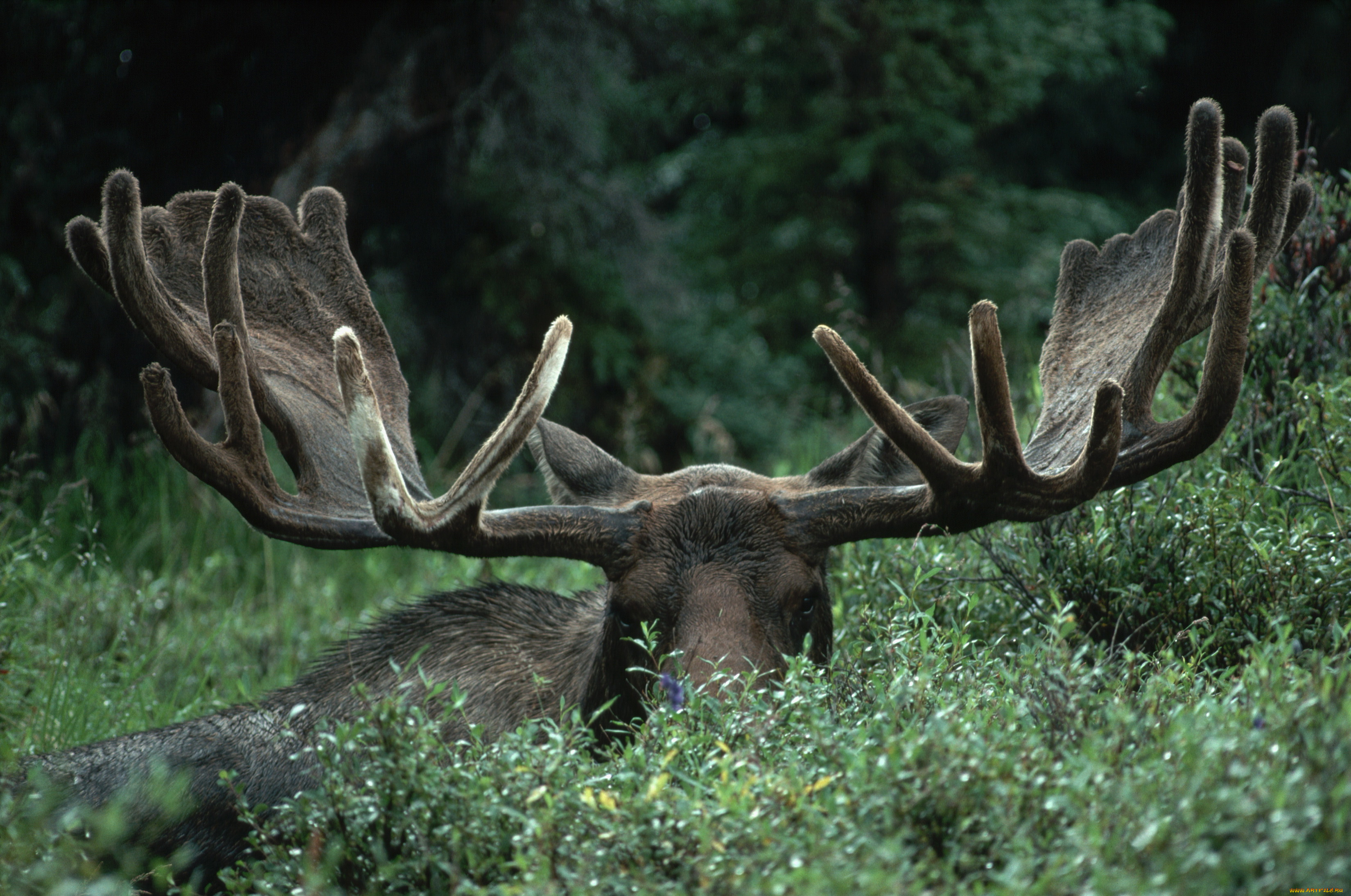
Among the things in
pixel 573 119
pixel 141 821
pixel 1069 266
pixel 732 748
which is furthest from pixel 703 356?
pixel 732 748

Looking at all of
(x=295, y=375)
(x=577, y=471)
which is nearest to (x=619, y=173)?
(x=295, y=375)

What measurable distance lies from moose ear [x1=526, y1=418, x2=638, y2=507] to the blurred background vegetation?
86.9 inches

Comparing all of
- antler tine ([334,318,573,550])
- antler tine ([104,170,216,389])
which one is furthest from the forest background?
antler tine ([104,170,216,389])

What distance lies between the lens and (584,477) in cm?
402

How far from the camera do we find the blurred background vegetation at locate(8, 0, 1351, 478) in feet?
26.0

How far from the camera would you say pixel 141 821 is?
139 inches

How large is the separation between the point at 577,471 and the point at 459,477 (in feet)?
3.34

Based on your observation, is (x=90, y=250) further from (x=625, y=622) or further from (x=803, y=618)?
(x=803, y=618)

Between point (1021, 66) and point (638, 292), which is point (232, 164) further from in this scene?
point (1021, 66)

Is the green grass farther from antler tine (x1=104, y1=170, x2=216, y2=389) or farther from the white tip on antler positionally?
antler tine (x1=104, y1=170, x2=216, y2=389)

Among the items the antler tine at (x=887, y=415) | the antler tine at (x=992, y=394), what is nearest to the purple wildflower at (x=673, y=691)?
the antler tine at (x=887, y=415)

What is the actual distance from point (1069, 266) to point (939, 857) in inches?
106

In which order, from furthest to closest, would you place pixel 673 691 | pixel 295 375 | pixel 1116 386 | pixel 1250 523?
pixel 295 375 → pixel 1250 523 → pixel 1116 386 → pixel 673 691

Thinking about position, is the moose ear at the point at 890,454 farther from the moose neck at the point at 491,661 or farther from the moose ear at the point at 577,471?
the moose neck at the point at 491,661
